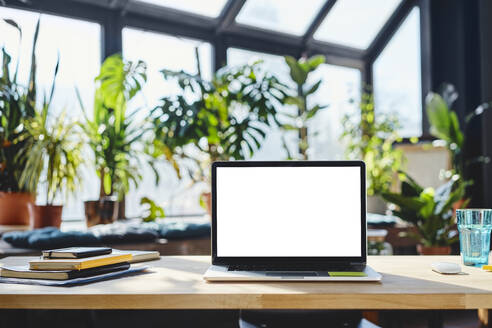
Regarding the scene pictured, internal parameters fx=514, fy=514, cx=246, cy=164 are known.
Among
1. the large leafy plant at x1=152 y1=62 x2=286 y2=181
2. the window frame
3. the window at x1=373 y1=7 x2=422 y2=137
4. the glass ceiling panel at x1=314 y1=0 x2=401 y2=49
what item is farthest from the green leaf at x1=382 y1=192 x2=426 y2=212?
the glass ceiling panel at x1=314 y1=0 x2=401 y2=49

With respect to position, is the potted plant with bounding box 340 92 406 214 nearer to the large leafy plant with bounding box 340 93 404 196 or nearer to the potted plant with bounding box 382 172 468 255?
the large leafy plant with bounding box 340 93 404 196

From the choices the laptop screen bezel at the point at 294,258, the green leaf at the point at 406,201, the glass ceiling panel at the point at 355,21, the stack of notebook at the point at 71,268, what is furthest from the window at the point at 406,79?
the stack of notebook at the point at 71,268

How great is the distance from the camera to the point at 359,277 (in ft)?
3.58

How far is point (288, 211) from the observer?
128cm

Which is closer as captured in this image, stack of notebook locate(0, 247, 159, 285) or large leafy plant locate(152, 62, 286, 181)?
stack of notebook locate(0, 247, 159, 285)

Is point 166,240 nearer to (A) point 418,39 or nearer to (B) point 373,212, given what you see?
(B) point 373,212

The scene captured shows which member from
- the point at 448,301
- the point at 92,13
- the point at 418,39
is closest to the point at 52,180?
the point at 92,13

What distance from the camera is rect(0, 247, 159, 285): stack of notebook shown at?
1.12m

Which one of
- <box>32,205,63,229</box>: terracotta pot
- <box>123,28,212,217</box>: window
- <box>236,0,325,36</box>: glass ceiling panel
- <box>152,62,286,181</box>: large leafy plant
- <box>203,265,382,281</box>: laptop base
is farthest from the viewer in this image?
<box>236,0,325,36</box>: glass ceiling panel

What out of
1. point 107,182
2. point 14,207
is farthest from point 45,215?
point 107,182

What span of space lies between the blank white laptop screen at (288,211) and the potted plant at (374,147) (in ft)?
8.93

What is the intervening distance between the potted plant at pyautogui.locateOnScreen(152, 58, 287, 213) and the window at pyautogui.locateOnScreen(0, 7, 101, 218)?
0.59m

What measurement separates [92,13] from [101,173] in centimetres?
127

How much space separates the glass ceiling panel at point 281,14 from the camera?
459cm
